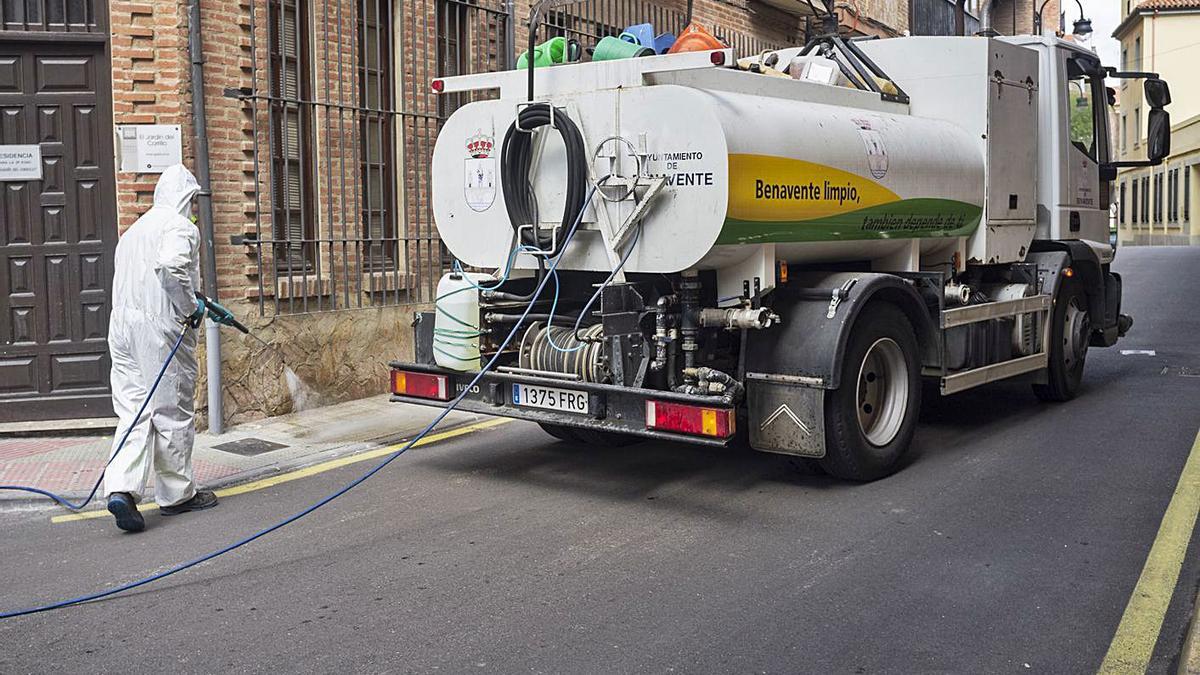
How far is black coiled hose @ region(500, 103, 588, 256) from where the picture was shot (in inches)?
252

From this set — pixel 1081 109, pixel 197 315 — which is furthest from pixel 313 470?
pixel 1081 109

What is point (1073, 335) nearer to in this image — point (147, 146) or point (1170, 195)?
point (147, 146)

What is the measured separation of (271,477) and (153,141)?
2.80 m

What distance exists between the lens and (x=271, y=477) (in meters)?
7.28

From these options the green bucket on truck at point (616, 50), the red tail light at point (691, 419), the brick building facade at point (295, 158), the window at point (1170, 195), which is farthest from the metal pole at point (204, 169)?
the window at point (1170, 195)

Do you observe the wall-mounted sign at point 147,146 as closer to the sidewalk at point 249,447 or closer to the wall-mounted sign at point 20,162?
the wall-mounted sign at point 20,162

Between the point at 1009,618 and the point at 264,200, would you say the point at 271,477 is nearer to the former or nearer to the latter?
the point at 264,200

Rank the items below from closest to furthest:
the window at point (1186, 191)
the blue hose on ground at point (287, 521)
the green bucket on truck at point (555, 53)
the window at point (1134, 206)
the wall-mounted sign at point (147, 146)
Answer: the blue hose on ground at point (287, 521) → the green bucket on truck at point (555, 53) → the wall-mounted sign at point (147, 146) → the window at point (1186, 191) → the window at point (1134, 206)

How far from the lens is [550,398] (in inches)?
255

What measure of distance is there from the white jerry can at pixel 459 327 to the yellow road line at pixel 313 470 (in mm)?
930

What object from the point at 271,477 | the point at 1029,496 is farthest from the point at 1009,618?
the point at 271,477

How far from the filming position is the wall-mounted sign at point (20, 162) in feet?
27.8

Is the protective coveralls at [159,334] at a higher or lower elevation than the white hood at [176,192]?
lower

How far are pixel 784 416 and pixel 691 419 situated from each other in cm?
67
